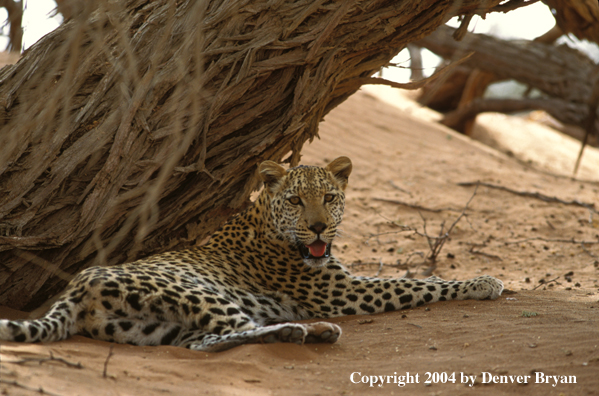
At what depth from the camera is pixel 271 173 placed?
593 cm

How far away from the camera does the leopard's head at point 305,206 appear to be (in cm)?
558

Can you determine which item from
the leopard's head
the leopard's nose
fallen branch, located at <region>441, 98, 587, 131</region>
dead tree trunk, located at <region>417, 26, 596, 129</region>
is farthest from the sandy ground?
dead tree trunk, located at <region>417, 26, 596, 129</region>

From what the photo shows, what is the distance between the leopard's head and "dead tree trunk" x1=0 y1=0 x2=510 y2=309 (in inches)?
15.1

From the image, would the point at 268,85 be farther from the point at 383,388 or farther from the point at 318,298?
Result: the point at 383,388

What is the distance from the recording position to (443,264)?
8.06 meters

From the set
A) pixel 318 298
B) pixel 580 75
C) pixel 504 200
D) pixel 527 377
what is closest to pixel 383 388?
pixel 527 377

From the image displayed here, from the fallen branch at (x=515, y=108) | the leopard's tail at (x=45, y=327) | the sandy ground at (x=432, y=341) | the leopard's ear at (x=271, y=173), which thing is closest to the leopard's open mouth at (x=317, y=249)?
the sandy ground at (x=432, y=341)

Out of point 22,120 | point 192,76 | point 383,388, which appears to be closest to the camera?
point 383,388

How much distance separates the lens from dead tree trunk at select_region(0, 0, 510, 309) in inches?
207

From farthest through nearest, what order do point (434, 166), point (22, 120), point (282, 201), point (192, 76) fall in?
1. point (434, 166)
2. point (282, 201)
3. point (192, 76)
4. point (22, 120)

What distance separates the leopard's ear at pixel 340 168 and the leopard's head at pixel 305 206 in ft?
0.32

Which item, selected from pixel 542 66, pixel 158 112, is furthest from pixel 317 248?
pixel 542 66

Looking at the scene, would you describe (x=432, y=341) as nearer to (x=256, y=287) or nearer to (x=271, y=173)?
(x=256, y=287)

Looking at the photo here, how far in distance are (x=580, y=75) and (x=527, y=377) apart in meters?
12.0
